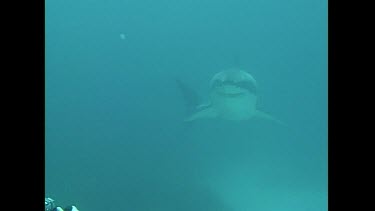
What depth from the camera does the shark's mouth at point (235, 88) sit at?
1534cm

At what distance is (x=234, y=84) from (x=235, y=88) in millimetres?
147

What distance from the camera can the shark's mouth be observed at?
1534 cm

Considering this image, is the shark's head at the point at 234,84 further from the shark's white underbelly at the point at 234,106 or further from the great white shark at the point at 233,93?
the shark's white underbelly at the point at 234,106

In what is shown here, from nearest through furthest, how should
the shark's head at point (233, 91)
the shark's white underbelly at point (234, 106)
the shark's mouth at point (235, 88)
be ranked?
the shark's head at point (233, 91) → the shark's mouth at point (235, 88) → the shark's white underbelly at point (234, 106)

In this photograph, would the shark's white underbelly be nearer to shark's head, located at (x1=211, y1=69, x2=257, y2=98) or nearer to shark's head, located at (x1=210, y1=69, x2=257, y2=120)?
shark's head, located at (x1=210, y1=69, x2=257, y2=120)

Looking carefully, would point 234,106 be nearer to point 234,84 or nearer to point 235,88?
point 235,88

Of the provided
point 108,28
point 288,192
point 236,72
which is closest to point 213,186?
point 288,192

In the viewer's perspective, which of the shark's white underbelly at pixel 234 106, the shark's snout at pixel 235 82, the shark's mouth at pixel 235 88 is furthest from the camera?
the shark's white underbelly at pixel 234 106

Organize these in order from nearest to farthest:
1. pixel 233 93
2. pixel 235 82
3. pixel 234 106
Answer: pixel 235 82 → pixel 233 93 → pixel 234 106

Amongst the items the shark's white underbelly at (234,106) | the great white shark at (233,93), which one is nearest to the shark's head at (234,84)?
the great white shark at (233,93)

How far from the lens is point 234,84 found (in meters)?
15.3

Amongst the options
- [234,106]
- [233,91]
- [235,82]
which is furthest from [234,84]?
[234,106]

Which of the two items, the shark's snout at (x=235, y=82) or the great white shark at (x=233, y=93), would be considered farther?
the great white shark at (x=233, y=93)

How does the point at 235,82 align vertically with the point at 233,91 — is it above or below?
above
